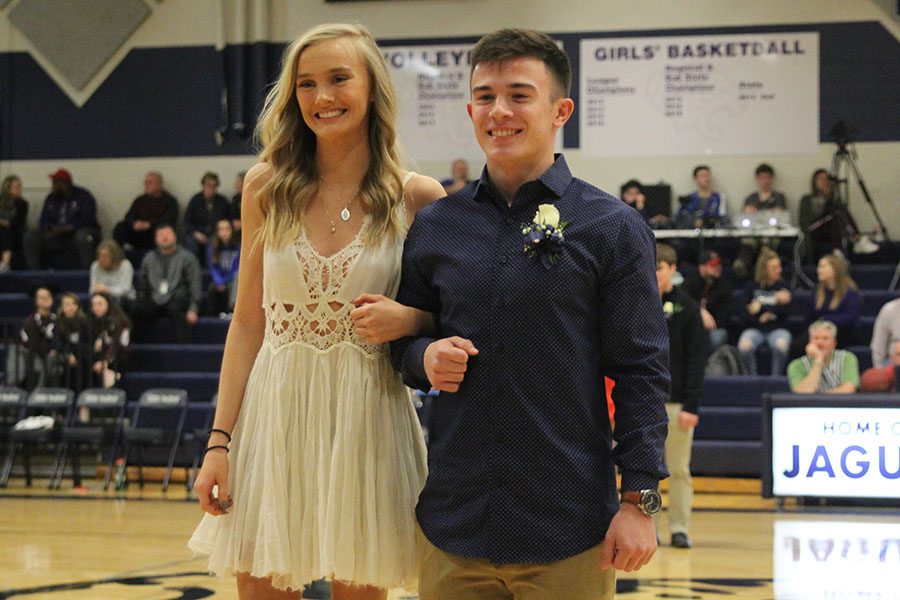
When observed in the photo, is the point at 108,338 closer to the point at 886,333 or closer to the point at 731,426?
the point at 731,426

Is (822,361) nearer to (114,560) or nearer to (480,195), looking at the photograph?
(114,560)

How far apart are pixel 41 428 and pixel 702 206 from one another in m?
7.62

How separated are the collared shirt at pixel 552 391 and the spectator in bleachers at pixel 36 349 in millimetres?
10803

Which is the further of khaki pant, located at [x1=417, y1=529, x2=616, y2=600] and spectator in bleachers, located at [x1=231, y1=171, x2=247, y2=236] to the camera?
spectator in bleachers, located at [x1=231, y1=171, x2=247, y2=236]

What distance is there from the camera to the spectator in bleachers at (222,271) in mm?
14289

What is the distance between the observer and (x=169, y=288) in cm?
1410

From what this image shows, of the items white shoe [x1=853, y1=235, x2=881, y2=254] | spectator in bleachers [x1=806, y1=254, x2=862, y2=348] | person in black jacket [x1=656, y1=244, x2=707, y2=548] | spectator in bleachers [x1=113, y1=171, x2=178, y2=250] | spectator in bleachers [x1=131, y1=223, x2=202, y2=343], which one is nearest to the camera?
person in black jacket [x1=656, y1=244, x2=707, y2=548]

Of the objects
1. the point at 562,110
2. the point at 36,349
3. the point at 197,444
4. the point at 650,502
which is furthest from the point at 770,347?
the point at 650,502

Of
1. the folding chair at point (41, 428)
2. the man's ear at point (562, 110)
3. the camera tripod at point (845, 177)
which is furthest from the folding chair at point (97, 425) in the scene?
the man's ear at point (562, 110)

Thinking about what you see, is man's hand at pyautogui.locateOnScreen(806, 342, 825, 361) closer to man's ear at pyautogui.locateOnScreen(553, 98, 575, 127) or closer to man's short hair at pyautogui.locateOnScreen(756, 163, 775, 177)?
man's short hair at pyautogui.locateOnScreen(756, 163, 775, 177)

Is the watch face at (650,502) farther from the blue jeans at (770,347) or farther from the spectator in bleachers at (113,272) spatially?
the spectator in bleachers at (113,272)

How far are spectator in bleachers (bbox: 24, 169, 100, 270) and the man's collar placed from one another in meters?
13.9

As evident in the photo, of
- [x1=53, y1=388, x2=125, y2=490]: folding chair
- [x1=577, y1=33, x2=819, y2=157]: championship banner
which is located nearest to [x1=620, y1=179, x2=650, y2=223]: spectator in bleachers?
[x1=577, y1=33, x2=819, y2=157]: championship banner

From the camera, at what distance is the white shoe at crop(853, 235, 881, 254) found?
13.9 metres
